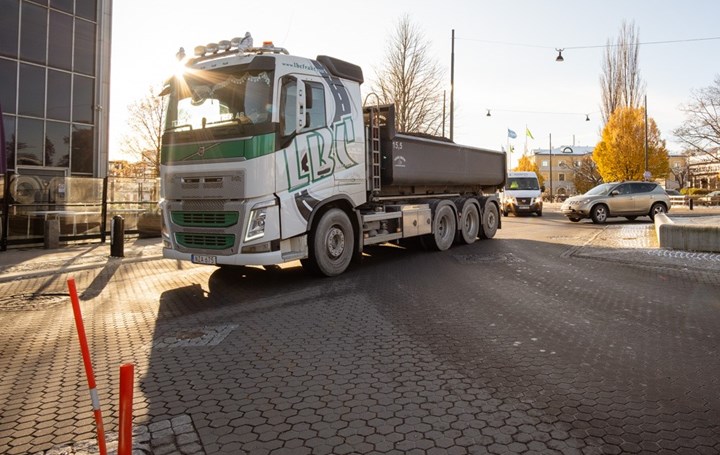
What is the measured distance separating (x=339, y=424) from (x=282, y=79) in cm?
550

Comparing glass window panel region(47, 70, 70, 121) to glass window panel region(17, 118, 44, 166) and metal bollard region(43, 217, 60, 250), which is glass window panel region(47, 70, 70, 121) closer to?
glass window panel region(17, 118, 44, 166)

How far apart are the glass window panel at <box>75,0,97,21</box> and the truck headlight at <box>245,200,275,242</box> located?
19.9m

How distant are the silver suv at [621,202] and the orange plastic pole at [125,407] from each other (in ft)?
72.8

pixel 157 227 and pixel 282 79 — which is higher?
pixel 282 79

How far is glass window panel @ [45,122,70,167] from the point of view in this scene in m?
20.9

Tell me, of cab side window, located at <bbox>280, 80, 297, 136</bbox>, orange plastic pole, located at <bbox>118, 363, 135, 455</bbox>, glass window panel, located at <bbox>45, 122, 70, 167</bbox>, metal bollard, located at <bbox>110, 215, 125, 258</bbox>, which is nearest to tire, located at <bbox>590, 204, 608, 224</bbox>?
cab side window, located at <bbox>280, 80, 297, 136</bbox>

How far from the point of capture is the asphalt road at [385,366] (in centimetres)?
304

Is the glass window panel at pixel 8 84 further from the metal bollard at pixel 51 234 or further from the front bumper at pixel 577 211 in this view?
the front bumper at pixel 577 211

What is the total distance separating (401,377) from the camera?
3.96 m

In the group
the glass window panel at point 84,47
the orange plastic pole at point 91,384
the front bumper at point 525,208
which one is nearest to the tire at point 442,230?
the orange plastic pole at point 91,384

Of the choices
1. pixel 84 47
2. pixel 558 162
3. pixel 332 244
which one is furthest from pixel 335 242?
pixel 558 162

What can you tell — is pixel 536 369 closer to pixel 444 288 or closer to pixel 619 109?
pixel 444 288

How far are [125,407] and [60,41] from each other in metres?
23.5

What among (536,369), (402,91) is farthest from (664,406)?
(402,91)
